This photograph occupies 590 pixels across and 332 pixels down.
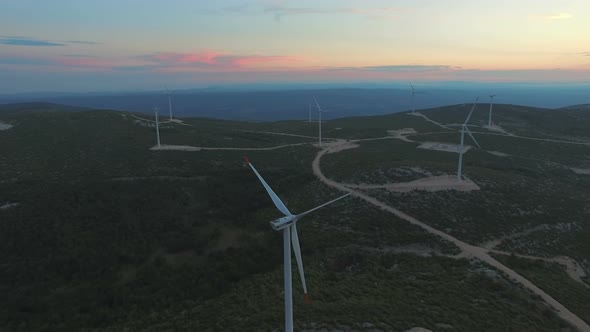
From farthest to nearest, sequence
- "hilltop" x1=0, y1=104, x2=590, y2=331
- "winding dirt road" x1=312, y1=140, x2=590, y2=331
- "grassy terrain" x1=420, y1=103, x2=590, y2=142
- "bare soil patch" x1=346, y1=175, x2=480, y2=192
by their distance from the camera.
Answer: "grassy terrain" x1=420, y1=103, x2=590, y2=142
"bare soil patch" x1=346, y1=175, x2=480, y2=192
"hilltop" x1=0, y1=104, x2=590, y2=331
"winding dirt road" x1=312, y1=140, x2=590, y2=331

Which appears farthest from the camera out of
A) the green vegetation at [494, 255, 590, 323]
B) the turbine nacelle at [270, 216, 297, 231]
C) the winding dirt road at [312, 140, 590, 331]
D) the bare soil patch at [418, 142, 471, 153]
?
the bare soil patch at [418, 142, 471, 153]

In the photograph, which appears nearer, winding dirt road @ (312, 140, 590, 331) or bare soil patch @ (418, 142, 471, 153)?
winding dirt road @ (312, 140, 590, 331)

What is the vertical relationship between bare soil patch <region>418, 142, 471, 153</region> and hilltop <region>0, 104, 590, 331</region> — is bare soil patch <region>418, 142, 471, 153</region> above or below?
above

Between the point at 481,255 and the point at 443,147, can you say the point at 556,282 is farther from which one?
the point at 443,147

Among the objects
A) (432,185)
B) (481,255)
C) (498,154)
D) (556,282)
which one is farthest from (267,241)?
(498,154)

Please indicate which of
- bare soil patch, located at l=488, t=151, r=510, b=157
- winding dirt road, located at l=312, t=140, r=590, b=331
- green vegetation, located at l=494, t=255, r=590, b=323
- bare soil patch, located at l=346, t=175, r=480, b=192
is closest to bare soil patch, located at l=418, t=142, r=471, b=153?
bare soil patch, located at l=488, t=151, r=510, b=157

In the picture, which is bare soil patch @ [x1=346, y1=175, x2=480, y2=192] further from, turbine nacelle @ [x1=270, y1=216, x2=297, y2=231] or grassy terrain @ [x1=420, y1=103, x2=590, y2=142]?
grassy terrain @ [x1=420, y1=103, x2=590, y2=142]

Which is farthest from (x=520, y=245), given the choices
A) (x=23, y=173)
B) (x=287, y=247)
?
(x=23, y=173)

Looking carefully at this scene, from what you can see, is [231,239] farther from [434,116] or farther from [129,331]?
[434,116]

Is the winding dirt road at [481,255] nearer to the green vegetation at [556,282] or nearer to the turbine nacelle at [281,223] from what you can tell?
the green vegetation at [556,282]
